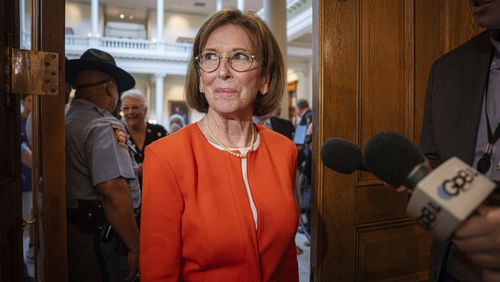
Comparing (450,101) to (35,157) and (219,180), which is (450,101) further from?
(35,157)

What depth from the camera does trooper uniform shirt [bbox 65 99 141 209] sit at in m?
1.85

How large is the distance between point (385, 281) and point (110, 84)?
1.97m

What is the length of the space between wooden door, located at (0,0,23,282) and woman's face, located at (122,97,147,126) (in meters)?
2.32

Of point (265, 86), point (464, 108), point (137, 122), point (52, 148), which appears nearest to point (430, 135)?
point (464, 108)

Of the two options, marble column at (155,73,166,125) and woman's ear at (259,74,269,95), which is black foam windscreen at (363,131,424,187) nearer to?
woman's ear at (259,74,269,95)

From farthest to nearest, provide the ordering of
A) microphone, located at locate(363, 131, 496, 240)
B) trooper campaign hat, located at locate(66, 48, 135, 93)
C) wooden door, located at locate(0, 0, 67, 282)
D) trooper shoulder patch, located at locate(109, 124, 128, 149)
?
trooper campaign hat, located at locate(66, 48, 135, 93), trooper shoulder patch, located at locate(109, 124, 128, 149), wooden door, located at locate(0, 0, 67, 282), microphone, located at locate(363, 131, 496, 240)

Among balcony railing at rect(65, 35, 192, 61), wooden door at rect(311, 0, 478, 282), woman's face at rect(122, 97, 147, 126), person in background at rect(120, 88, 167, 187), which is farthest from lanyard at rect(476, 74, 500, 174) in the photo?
balcony railing at rect(65, 35, 192, 61)

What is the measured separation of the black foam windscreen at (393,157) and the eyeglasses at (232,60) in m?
0.76

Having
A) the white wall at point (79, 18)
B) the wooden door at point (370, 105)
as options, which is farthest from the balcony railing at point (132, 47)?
the wooden door at point (370, 105)

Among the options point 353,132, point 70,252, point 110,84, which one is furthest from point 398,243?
point 110,84

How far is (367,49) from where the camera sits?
1.78 meters

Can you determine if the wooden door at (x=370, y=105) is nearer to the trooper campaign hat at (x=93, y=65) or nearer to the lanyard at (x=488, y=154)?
the lanyard at (x=488, y=154)

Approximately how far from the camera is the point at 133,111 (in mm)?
3500

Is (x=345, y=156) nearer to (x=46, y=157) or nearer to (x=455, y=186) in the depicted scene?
(x=455, y=186)
